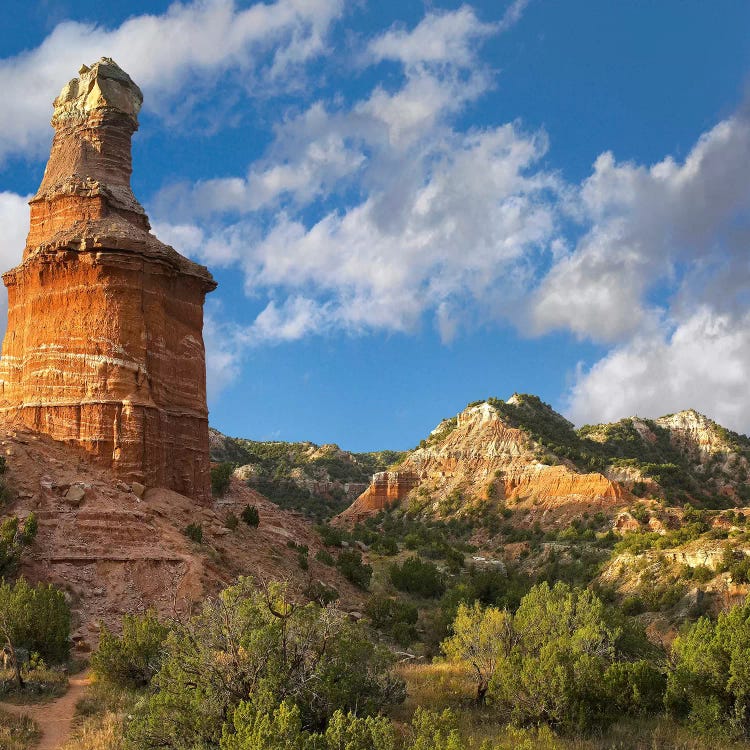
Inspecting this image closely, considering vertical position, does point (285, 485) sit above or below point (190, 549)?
above

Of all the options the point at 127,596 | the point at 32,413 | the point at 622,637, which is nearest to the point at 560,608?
the point at 622,637

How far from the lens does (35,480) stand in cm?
2541

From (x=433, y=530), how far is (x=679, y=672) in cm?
5328

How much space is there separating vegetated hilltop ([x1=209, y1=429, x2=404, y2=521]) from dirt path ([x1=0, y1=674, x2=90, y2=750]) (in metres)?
59.0

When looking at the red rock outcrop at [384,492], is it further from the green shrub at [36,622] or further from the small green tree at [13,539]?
the green shrub at [36,622]

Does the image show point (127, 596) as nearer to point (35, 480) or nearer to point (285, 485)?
point (35, 480)

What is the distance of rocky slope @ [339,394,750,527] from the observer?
64938 mm

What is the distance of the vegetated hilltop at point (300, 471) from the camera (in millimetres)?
83312

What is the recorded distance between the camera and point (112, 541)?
23.8 meters

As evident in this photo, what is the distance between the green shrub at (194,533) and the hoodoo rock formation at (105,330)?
283 cm

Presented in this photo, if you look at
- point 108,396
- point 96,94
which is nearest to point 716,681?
point 108,396

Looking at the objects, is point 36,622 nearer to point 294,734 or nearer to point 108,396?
point 294,734

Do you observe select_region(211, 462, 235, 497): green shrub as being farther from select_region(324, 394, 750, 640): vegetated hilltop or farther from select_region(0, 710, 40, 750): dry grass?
select_region(0, 710, 40, 750): dry grass

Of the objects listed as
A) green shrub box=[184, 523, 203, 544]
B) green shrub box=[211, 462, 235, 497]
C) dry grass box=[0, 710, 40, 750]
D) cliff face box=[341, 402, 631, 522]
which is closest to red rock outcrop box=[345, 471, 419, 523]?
cliff face box=[341, 402, 631, 522]
